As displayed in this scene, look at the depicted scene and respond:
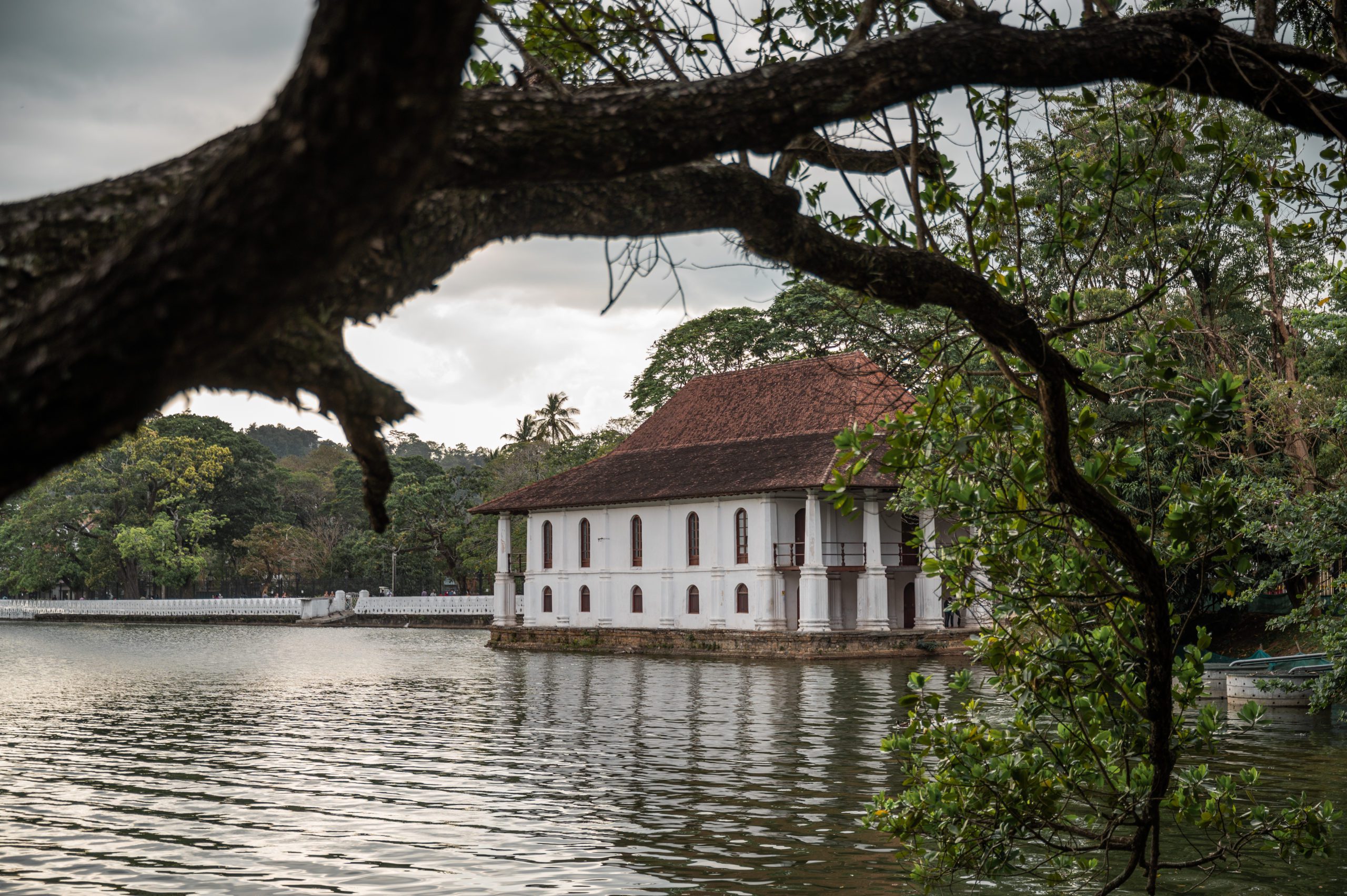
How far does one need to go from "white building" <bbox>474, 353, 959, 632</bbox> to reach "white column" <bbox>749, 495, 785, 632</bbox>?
5 centimetres

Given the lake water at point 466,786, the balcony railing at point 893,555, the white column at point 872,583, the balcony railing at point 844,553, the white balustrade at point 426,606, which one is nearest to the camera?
the lake water at point 466,786

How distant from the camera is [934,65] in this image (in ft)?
10.5

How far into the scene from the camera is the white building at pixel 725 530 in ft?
128

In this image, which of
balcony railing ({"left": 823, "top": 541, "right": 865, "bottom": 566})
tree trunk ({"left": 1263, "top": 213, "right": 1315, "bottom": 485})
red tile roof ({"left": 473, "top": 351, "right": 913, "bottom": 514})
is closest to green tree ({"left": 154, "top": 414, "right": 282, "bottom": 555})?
red tile roof ({"left": 473, "top": 351, "right": 913, "bottom": 514})

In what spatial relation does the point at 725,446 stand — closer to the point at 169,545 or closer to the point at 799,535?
the point at 799,535

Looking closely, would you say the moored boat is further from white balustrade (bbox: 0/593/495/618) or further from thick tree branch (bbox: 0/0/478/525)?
white balustrade (bbox: 0/593/495/618)


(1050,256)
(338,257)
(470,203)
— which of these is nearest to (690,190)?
(470,203)

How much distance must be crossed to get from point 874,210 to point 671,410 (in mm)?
42490

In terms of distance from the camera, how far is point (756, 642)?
37.5 meters

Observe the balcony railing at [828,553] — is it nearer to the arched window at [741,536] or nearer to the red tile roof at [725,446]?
the arched window at [741,536]

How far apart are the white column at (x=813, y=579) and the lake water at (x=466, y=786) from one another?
10842mm

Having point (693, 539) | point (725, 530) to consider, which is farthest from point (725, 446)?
point (725, 530)

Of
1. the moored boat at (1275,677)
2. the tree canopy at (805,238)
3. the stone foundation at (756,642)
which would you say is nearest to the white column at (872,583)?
the stone foundation at (756,642)

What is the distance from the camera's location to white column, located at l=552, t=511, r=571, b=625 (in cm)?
4606
